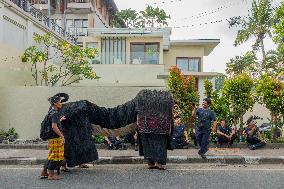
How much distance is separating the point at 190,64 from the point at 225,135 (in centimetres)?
1599

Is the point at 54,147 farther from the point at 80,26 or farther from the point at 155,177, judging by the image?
the point at 80,26

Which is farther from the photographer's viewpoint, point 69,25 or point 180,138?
point 69,25

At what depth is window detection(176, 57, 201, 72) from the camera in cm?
3100

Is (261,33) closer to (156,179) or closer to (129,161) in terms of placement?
(129,161)

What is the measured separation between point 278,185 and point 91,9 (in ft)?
128

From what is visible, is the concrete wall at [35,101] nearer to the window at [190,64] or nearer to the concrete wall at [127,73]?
the concrete wall at [127,73]

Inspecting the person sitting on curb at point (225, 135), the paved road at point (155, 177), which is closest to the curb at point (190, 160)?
the paved road at point (155, 177)

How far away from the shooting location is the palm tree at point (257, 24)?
4244 centimetres

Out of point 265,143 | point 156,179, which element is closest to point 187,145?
point 265,143

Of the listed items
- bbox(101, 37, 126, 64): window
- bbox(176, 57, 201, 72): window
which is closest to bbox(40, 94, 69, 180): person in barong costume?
bbox(101, 37, 126, 64): window

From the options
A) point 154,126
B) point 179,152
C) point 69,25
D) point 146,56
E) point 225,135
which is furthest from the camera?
point 69,25

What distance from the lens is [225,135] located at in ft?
51.2

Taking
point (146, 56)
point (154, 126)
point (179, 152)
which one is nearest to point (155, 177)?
point (154, 126)

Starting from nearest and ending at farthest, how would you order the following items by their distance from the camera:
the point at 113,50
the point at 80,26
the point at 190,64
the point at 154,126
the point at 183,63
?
the point at 154,126
the point at 113,50
the point at 190,64
the point at 183,63
the point at 80,26
